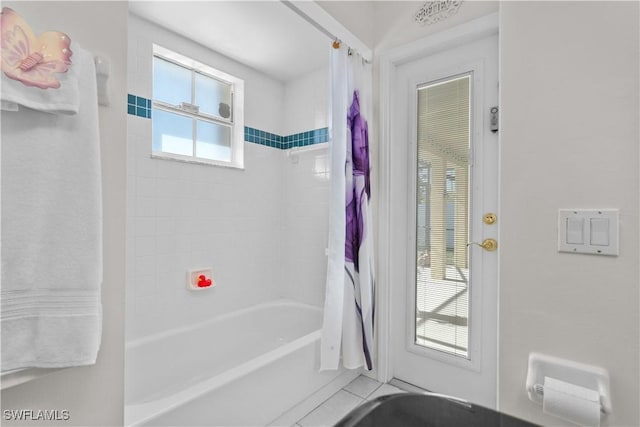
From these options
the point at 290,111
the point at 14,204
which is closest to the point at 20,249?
the point at 14,204

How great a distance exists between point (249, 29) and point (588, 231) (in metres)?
2.07

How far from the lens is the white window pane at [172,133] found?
2.03 m

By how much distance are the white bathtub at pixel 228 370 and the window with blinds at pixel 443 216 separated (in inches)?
28.5

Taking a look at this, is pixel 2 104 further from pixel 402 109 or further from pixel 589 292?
pixel 402 109

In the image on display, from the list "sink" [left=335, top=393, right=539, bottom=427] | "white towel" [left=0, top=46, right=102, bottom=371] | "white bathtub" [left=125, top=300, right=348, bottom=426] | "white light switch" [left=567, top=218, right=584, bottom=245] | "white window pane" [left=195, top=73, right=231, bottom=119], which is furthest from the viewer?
"white window pane" [left=195, top=73, right=231, bottom=119]

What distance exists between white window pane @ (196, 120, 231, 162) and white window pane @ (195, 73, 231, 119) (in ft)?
0.34

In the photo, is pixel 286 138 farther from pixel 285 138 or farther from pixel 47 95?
pixel 47 95

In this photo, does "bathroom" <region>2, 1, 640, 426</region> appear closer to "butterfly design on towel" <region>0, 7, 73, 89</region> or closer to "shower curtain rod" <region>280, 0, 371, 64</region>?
"butterfly design on towel" <region>0, 7, 73, 89</region>

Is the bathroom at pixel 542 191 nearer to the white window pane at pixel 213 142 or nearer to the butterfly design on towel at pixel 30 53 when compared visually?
the butterfly design on towel at pixel 30 53

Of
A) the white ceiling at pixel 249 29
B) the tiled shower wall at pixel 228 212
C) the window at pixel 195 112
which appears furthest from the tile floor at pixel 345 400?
the white ceiling at pixel 249 29

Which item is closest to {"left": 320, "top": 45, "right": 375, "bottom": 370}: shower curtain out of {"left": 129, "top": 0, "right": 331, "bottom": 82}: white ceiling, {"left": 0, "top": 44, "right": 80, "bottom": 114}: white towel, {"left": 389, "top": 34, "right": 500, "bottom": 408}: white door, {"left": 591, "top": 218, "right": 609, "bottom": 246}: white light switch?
{"left": 389, "top": 34, "right": 500, "bottom": 408}: white door

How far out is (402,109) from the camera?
199 cm

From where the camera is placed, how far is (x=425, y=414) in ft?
1.98

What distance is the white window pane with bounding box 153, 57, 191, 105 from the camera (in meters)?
2.05
